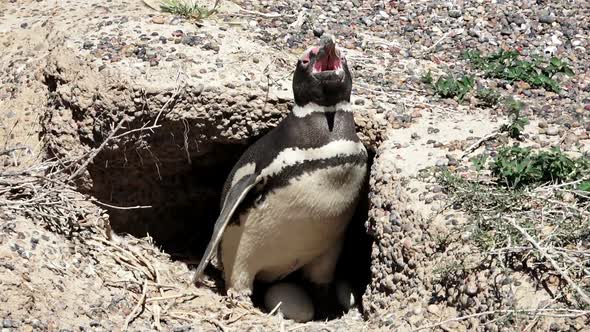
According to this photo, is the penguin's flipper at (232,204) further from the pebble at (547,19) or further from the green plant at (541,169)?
the pebble at (547,19)

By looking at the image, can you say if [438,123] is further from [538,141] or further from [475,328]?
[475,328]

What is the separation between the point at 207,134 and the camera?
4898 mm

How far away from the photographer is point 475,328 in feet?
11.4

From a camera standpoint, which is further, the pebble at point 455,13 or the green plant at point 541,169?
the pebble at point 455,13

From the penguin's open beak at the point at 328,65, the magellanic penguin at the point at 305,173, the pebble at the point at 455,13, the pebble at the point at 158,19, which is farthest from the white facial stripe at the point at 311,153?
the pebble at the point at 455,13

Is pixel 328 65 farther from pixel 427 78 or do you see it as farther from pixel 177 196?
pixel 177 196

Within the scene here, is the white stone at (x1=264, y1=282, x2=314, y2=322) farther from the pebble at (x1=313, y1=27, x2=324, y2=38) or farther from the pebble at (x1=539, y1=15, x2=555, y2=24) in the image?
the pebble at (x1=539, y1=15, x2=555, y2=24)

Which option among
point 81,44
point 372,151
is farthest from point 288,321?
point 81,44

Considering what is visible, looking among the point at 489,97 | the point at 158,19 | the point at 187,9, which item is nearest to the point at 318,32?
the point at 187,9

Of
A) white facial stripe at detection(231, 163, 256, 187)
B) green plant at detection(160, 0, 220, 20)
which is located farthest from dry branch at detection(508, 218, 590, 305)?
green plant at detection(160, 0, 220, 20)

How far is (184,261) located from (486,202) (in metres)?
2.02

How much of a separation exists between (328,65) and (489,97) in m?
0.94

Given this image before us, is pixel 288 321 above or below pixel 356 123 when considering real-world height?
below

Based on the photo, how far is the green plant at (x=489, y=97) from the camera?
189 inches
